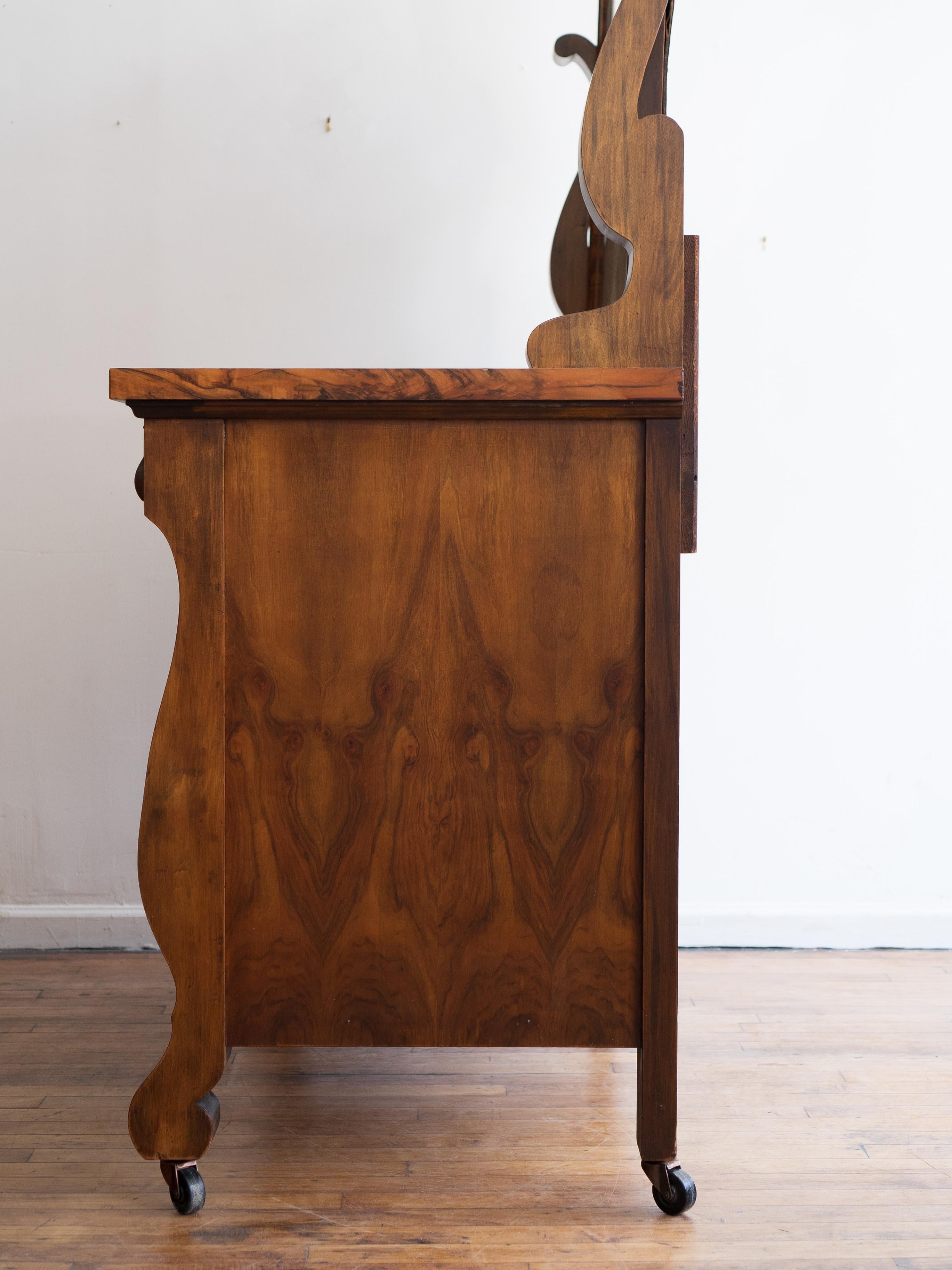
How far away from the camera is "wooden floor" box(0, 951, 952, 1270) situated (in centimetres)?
93

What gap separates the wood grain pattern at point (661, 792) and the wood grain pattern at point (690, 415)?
0.08 meters

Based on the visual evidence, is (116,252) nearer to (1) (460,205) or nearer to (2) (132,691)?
(1) (460,205)

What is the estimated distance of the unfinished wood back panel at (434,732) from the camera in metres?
0.94

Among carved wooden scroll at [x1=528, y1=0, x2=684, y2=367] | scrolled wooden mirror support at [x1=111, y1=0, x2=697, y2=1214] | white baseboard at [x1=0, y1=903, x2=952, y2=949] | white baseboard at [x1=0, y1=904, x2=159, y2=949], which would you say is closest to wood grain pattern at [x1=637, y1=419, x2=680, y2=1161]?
scrolled wooden mirror support at [x1=111, y1=0, x2=697, y2=1214]

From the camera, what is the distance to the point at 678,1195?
3.16ft

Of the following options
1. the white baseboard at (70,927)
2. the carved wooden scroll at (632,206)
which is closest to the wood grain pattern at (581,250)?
the carved wooden scroll at (632,206)

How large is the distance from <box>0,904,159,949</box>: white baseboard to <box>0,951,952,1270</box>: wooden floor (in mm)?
189

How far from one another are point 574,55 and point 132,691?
1.32 m

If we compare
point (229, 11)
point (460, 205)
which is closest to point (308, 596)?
point (460, 205)

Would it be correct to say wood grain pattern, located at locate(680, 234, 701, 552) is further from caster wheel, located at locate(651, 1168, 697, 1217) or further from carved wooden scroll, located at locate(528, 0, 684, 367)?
caster wheel, located at locate(651, 1168, 697, 1217)

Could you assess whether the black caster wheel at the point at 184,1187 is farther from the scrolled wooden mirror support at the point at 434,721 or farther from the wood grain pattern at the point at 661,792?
the wood grain pattern at the point at 661,792

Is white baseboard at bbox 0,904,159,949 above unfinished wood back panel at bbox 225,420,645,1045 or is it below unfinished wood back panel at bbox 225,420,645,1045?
below

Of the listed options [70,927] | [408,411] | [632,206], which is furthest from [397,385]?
[70,927]

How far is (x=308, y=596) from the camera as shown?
3.10ft
